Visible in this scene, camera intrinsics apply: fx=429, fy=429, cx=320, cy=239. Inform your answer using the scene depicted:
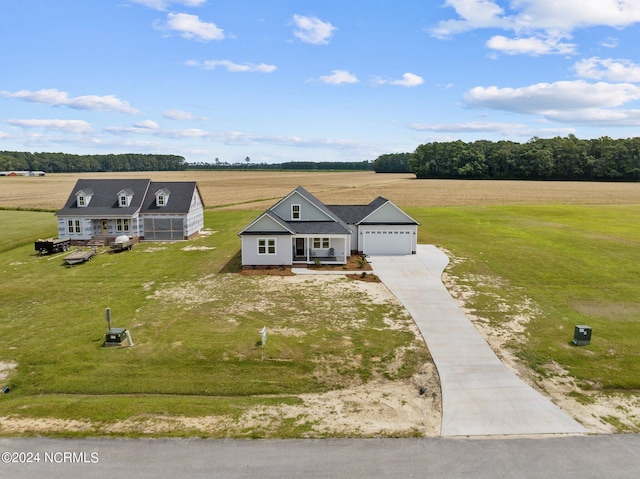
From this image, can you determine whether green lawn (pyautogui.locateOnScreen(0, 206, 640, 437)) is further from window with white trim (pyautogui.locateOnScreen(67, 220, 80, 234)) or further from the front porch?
the front porch

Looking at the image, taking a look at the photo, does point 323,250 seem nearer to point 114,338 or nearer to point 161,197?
point 114,338

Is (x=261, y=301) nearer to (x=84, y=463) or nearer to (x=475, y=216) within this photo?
(x=84, y=463)

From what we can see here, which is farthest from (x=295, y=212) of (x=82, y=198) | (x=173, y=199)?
(x=82, y=198)

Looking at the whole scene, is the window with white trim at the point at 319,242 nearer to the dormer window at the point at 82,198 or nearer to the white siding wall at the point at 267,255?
A: the white siding wall at the point at 267,255

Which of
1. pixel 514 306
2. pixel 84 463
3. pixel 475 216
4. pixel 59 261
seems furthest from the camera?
pixel 475 216

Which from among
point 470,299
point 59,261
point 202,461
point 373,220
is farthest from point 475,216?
point 202,461

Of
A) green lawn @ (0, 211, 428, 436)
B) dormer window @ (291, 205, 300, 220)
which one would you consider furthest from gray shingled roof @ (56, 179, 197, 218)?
dormer window @ (291, 205, 300, 220)
